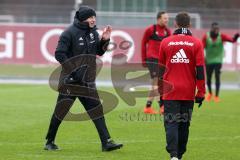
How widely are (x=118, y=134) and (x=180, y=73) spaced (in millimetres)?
3796

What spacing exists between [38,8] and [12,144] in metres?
24.1

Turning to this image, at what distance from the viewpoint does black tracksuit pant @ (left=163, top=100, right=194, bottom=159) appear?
10.3 m

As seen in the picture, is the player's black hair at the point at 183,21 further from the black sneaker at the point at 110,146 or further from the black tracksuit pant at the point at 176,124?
the black sneaker at the point at 110,146

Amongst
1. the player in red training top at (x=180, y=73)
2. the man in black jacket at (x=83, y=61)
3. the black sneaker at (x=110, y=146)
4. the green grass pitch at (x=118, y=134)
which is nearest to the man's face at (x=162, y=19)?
the green grass pitch at (x=118, y=134)

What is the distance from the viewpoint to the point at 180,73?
10.3 m

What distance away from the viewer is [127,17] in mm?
33500

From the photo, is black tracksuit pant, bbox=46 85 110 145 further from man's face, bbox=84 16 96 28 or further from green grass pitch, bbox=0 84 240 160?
man's face, bbox=84 16 96 28

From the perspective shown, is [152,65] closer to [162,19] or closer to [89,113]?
[162,19]

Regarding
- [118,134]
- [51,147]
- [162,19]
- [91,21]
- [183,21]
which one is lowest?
[118,134]

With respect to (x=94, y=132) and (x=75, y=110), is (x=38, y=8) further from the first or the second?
(x=94, y=132)

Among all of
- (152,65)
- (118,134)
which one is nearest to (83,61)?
(118,134)

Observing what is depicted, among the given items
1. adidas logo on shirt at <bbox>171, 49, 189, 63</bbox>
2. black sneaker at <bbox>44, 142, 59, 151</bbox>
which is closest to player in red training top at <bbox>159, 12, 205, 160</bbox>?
adidas logo on shirt at <bbox>171, 49, 189, 63</bbox>

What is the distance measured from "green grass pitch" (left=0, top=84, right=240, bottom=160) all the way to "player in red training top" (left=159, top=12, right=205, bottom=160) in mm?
1010

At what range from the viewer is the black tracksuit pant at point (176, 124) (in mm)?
10289
